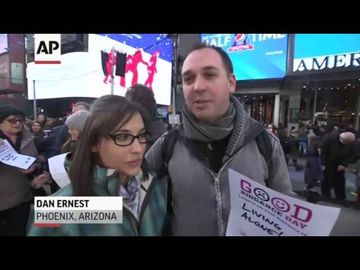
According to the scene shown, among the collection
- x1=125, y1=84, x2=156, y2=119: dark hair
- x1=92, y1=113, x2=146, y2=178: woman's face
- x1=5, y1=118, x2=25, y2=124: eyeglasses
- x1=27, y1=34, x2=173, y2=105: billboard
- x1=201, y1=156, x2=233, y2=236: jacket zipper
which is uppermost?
x1=27, y1=34, x2=173, y2=105: billboard

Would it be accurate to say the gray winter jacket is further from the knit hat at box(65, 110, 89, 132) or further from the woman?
the knit hat at box(65, 110, 89, 132)

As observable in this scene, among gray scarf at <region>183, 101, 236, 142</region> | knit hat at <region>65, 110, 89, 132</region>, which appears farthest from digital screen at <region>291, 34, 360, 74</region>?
knit hat at <region>65, 110, 89, 132</region>

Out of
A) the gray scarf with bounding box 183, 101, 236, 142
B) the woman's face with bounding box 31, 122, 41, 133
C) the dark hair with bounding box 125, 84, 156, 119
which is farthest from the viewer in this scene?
the woman's face with bounding box 31, 122, 41, 133

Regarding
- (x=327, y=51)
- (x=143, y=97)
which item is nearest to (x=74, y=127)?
(x=143, y=97)

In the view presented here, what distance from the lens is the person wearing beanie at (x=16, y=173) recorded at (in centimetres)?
155

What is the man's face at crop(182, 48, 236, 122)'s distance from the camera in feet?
4.55

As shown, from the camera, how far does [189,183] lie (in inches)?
54.6

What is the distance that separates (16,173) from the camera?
62.1 inches

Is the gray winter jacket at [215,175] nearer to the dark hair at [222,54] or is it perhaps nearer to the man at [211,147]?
the man at [211,147]

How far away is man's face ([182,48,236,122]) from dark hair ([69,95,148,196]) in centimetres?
27

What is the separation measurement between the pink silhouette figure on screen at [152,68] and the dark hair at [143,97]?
0.04 meters
